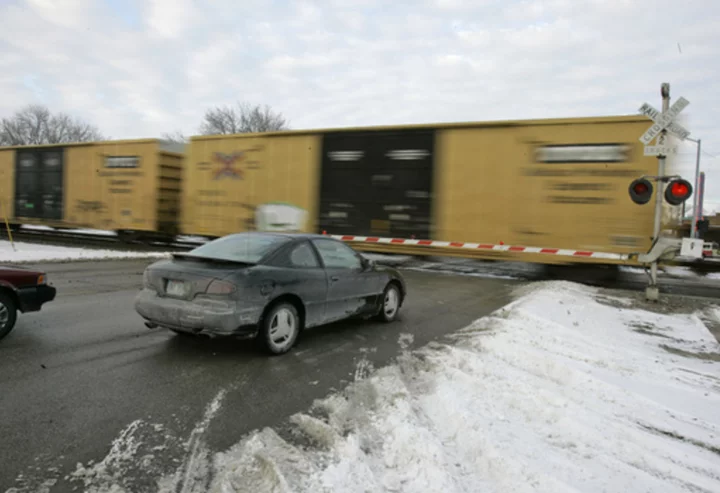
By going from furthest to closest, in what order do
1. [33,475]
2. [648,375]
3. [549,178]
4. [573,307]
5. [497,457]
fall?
[549,178]
[573,307]
[648,375]
[497,457]
[33,475]

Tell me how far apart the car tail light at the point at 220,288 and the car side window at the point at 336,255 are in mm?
1467

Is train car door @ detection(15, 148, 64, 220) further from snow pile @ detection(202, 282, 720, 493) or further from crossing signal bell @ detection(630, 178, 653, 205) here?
crossing signal bell @ detection(630, 178, 653, 205)

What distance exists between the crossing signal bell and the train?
2.32 meters

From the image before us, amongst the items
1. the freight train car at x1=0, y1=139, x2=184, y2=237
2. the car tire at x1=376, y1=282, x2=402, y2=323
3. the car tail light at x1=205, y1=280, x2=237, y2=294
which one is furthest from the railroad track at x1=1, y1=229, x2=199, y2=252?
the car tail light at x1=205, y1=280, x2=237, y2=294

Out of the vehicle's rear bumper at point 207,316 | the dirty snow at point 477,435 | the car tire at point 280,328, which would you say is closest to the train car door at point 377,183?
the dirty snow at point 477,435

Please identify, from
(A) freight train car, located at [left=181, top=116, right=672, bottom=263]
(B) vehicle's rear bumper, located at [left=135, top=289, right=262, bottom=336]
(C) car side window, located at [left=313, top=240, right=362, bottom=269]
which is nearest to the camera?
(B) vehicle's rear bumper, located at [left=135, top=289, right=262, bottom=336]

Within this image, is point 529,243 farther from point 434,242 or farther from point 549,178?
point 434,242

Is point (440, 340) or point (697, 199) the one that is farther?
point (697, 199)

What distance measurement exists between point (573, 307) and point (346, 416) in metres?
6.11

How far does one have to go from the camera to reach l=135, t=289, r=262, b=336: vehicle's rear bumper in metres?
4.67

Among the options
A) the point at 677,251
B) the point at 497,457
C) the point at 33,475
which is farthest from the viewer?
the point at 677,251

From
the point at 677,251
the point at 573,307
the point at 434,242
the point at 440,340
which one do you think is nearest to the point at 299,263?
the point at 440,340

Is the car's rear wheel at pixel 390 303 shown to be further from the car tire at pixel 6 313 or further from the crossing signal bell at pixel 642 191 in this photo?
the crossing signal bell at pixel 642 191

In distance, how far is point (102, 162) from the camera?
19219 mm
